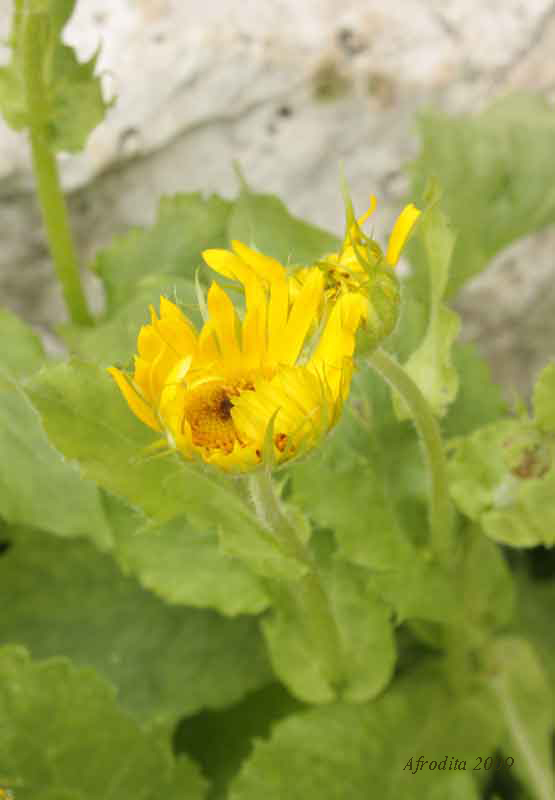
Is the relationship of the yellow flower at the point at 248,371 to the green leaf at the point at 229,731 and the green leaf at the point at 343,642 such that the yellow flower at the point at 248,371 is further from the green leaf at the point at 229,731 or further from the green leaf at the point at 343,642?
the green leaf at the point at 229,731

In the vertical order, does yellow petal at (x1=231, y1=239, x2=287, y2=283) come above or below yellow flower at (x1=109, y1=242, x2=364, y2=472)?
above

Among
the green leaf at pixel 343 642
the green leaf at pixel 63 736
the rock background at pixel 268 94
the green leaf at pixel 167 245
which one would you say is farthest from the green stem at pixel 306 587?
the rock background at pixel 268 94

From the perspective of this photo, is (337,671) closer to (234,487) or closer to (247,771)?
(247,771)

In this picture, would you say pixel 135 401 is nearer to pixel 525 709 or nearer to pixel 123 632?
pixel 123 632

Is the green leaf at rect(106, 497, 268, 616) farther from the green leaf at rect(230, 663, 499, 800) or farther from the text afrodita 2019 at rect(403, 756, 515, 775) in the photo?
the text afrodita 2019 at rect(403, 756, 515, 775)

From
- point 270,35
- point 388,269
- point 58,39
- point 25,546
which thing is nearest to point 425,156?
point 270,35

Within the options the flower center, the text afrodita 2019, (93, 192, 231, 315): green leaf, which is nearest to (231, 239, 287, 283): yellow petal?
the flower center

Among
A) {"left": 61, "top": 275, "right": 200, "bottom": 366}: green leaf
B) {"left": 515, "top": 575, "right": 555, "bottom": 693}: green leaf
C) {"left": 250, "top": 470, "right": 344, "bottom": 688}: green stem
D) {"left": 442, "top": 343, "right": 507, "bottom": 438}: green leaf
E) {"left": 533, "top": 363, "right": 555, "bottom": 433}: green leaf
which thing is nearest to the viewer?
{"left": 250, "top": 470, "right": 344, "bottom": 688}: green stem
